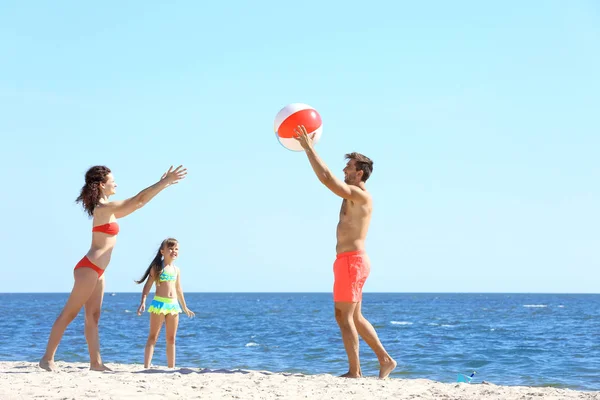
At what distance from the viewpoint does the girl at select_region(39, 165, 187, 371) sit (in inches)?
284

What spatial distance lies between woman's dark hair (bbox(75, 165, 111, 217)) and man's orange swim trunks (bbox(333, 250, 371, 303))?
2520 mm

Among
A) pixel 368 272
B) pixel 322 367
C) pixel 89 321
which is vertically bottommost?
pixel 322 367

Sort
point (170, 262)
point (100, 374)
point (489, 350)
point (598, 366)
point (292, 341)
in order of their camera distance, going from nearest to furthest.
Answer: point (100, 374), point (170, 262), point (598, 366), point (489, 350), point (292, 341)

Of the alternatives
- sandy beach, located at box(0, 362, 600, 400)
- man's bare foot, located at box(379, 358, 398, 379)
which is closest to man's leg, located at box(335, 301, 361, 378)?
sandy beach, located at box(0, 362, 600, 400)

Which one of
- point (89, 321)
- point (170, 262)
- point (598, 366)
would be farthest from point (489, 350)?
point (89, 321)

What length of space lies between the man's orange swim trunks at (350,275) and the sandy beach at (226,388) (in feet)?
2.76

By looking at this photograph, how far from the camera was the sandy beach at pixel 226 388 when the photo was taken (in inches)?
245

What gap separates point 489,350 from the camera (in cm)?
1897

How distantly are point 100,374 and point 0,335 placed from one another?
15572 millimetres

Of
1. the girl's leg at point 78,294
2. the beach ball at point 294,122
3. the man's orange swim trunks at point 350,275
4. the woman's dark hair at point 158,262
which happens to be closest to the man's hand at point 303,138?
the beach ball at point 294,122

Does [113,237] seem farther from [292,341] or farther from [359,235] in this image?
[292,341]

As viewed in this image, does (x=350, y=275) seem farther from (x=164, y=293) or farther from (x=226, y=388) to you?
(x=164, y=293)

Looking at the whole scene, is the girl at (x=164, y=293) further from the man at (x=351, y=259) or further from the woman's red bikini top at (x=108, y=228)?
the man at (x=351, y=259)

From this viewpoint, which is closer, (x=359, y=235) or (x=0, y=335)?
(x=359, y=235)
